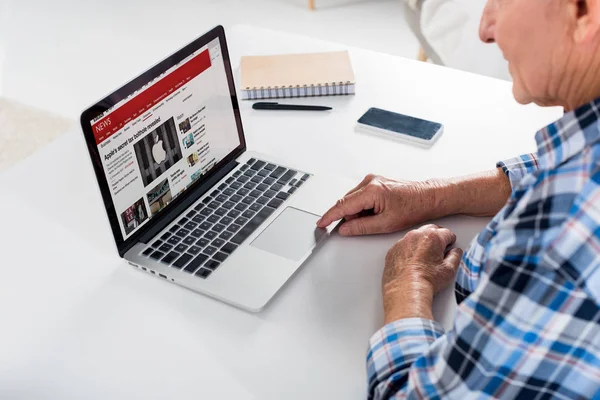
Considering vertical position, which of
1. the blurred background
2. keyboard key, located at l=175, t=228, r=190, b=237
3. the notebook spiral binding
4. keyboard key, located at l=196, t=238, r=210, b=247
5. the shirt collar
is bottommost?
the blurred background

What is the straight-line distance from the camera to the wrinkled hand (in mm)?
1120

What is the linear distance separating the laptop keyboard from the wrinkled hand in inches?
4.7

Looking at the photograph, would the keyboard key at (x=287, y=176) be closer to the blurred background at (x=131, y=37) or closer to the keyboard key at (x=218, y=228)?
the keyboard key at (x=218, y=228)

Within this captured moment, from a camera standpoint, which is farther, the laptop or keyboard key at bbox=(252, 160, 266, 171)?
keyboard key at bbox=(252, 160, 266, 171)

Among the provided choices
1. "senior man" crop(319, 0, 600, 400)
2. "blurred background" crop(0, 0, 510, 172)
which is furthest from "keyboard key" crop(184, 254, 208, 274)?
"blurred background" crop(0, 0, 510, 172)

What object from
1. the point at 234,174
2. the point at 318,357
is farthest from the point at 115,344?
the point at 234,174

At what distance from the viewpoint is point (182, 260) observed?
1.05 m

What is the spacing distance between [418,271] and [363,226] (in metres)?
0.15

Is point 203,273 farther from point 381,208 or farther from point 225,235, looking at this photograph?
point 381,208

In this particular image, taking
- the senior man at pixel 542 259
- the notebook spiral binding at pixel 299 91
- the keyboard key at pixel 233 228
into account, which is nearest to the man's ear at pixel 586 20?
the senior man at pixel 542 259

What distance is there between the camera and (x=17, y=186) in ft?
4.07

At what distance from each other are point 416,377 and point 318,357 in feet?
0.57

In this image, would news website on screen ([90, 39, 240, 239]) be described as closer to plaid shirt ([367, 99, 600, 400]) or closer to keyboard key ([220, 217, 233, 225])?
keyboard key ([220, 217, 233, 225])

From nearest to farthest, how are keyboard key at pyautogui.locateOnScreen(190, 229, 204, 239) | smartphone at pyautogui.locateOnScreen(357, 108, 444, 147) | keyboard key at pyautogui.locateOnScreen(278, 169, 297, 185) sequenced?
keyboard key at pyautogui.locateOnScreen(190, 229, 204, 239), keyboard key at pyautogui.locateOnScreen(278, 169, 297, 185), smartphone at pyautogui.locateOnScreen(357, 108, 444, 147)
